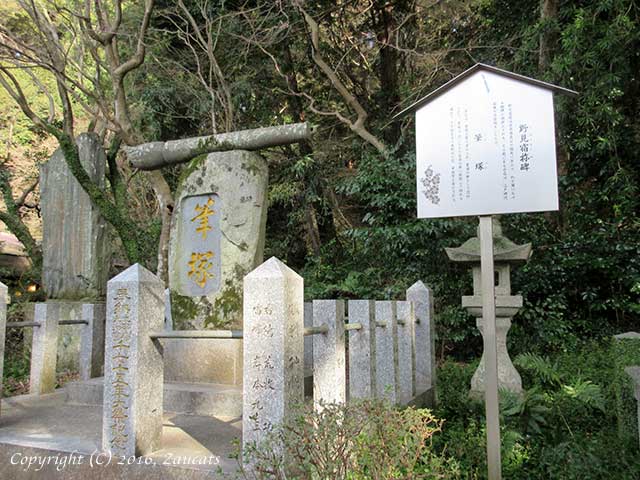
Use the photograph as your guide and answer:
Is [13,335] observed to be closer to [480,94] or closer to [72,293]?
[72,293]

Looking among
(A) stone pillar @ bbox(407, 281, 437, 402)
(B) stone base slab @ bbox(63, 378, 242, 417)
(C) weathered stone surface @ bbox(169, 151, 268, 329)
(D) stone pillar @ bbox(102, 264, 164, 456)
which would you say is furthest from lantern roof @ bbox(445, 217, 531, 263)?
(D) stone pillar @ bbox(102, 264, 164, 456)

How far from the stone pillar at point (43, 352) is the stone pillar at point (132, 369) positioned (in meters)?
2.69

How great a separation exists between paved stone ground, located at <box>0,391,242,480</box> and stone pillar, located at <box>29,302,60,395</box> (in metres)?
0.82

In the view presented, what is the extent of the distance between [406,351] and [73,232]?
242 inches

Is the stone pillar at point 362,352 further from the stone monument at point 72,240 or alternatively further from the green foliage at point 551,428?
the stone monument at point 72,240

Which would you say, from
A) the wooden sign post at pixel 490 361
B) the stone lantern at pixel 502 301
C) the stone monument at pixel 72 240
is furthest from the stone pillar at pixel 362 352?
the stone monument at pixel 72 240

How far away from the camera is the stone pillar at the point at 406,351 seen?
16.8ft

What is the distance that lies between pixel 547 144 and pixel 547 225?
20.9ft

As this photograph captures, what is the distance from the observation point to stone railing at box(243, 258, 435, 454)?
2.90 meters

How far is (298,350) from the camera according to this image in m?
3.07

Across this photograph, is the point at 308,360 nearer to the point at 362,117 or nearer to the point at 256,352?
the point at 256,352

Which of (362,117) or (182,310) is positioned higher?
(362,117)

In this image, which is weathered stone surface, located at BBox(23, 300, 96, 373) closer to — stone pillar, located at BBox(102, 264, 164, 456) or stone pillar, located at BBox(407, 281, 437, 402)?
stone pillar, located at BBox(102, 264, 164, 456)

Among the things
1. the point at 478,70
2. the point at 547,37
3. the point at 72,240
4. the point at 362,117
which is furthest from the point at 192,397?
the point at 547,37
